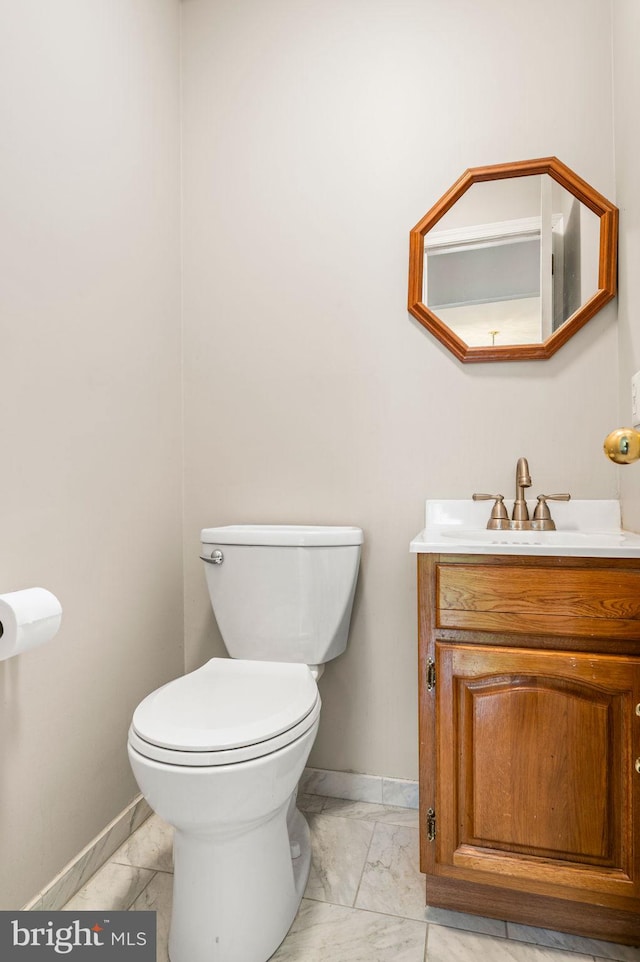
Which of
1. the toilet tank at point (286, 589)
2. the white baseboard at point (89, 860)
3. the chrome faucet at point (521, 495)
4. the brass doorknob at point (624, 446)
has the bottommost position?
the white baseboard at point (89, 860)

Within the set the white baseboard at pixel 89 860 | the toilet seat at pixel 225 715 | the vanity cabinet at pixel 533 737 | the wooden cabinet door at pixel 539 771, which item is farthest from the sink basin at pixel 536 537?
the white baseboard at pixel 89 860

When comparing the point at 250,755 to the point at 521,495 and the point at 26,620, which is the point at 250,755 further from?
the point at 521,495

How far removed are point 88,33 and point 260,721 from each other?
1577mm

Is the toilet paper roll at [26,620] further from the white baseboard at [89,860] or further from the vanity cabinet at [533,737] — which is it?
the vanity cabinet at [533,737]

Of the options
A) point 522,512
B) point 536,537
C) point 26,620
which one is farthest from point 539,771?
point 26,620

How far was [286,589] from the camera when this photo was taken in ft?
4.61

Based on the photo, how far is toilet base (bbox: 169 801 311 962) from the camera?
3.31 feet

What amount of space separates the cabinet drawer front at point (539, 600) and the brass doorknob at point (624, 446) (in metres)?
0.25

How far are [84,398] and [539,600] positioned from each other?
107 centimetres

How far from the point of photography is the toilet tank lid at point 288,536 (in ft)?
4.58

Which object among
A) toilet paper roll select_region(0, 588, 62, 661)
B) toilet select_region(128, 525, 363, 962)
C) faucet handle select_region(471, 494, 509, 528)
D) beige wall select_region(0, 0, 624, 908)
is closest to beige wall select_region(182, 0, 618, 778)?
beige wall select_region(0, 0, 624, 908)

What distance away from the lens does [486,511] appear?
1.48 meters

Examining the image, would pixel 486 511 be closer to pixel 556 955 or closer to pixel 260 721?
pixel 260 721

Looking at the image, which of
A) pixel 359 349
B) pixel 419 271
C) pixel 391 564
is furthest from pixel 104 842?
pixel 419 271
